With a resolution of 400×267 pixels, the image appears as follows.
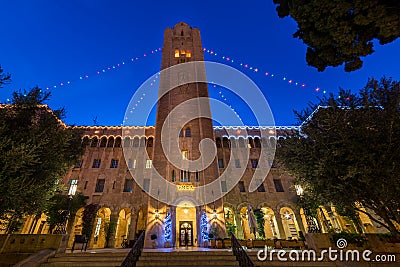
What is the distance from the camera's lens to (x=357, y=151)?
7.70 metres

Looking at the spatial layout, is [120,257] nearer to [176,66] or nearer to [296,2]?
[296,2]

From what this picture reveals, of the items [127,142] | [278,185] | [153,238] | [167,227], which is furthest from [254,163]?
[127,142]

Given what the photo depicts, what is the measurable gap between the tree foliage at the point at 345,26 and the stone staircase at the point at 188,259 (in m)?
8.90

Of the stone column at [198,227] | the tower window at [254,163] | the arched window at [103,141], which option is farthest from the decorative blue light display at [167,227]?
the arched window at [103,141]

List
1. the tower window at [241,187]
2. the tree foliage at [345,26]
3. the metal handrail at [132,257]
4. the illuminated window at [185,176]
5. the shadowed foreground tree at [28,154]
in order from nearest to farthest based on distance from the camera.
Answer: the tree foliage at [345,26], the metal handrail at [132,257], the shadowed foreground tree at [28,154], the illuminated window at [185,176], the tower window at [241,187]

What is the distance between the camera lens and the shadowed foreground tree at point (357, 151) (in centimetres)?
750

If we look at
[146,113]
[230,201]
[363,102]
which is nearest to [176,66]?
[146,113]

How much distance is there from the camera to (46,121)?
9.77 meters

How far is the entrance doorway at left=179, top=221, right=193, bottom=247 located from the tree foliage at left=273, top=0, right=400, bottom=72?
16.7m

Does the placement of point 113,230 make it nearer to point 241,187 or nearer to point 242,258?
point 241,187

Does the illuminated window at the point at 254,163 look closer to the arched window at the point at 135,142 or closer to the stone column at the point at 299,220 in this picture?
the stone column at the point at 299,220

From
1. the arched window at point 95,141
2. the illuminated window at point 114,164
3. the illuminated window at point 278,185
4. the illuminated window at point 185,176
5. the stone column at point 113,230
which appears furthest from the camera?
the arched window at point 95,141

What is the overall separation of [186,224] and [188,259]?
402 inches

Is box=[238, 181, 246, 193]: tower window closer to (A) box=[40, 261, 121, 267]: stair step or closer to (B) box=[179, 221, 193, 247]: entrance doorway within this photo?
(B) box=[179, 221, 193, 247]: entrance doorway
